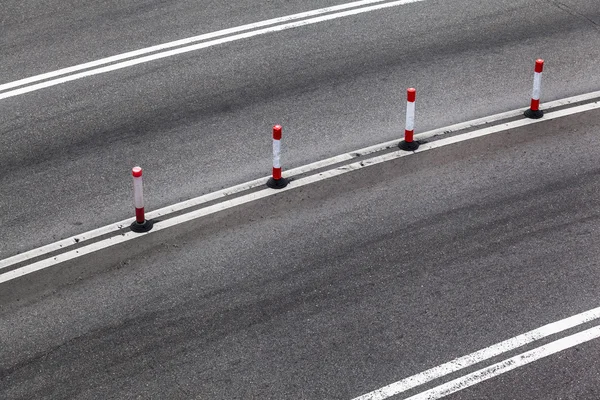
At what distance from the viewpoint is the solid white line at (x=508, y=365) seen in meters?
9.18

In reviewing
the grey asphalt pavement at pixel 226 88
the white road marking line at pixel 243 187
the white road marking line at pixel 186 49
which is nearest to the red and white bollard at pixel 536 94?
the white road marking line at pixel 243 187

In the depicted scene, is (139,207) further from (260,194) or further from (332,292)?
(332,292)

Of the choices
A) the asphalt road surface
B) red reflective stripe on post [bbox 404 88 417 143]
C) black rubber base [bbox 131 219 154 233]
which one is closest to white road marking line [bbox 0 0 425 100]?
the asphalt road surface

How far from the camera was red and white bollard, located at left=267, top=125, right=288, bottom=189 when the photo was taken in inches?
457

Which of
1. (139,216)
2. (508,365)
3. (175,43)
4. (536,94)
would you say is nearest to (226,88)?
(175,43)

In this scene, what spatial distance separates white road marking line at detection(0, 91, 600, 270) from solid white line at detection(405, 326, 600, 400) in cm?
403

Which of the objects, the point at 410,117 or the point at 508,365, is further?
the point at 410,117

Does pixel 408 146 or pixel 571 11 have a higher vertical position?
pixel 571 11

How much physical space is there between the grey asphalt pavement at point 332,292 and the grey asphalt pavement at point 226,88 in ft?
3.27

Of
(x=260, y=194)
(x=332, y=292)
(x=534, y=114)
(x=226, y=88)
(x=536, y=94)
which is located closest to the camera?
(x=332, y=292)

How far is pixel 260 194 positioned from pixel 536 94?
14.5 feet

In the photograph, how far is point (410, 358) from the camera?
954 centimetres

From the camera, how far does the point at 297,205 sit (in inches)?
463

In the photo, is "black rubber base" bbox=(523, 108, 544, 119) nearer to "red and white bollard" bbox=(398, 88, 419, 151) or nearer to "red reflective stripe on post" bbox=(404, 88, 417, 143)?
"red and white bollard" bbox=(398, 88, 419, 151)
